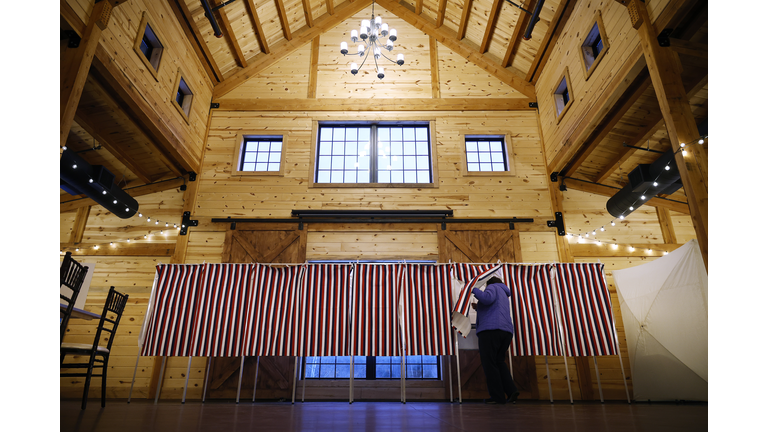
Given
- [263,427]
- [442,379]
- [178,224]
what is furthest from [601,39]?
[178,224]

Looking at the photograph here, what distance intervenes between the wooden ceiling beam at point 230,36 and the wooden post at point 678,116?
607 cm

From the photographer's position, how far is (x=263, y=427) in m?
2.13

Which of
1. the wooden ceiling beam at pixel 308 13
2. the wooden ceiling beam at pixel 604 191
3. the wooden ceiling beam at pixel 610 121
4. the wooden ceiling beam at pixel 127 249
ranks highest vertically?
the wooden ceiling beam at pixel 308 13

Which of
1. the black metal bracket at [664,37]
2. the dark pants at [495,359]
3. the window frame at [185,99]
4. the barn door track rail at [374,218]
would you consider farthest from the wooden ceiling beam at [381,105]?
the dark pants at [495,359]

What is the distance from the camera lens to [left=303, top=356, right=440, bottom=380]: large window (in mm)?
5977

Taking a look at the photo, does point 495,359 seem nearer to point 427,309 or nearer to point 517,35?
point 427,309

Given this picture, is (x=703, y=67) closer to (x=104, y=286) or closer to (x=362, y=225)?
(x=362, y=225)

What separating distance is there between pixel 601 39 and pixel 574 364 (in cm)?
467

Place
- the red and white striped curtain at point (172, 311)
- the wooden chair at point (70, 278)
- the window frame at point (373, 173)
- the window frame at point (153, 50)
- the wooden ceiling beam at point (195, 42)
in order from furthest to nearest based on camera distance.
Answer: the window frame at point (373, 173)
the wooden ceiling beam at point (195, 42)
the window frame at point (153, 50)
the red and white striped curtain at point (172, 311)
the wooden chair at point (70, 278)

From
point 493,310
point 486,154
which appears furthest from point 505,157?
point 493,310

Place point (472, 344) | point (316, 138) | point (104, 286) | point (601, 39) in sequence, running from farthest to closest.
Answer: point (316, 138) → point (104, 286) → point (601, 39) → point (472, 344)

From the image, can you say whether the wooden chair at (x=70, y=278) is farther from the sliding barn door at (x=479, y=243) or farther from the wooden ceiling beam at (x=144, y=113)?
the sliding barn door at (x=479, y=243)

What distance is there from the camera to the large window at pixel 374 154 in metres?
7.35

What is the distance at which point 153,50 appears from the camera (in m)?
6.09
